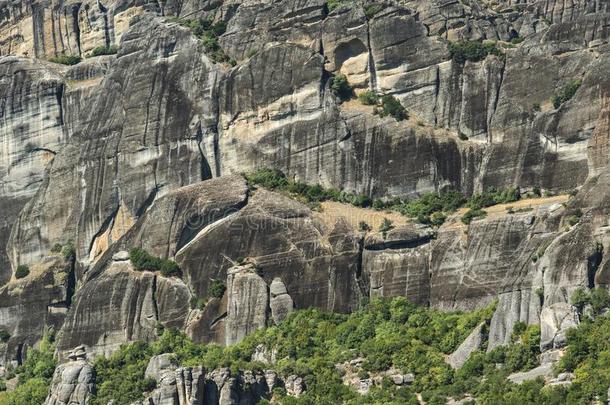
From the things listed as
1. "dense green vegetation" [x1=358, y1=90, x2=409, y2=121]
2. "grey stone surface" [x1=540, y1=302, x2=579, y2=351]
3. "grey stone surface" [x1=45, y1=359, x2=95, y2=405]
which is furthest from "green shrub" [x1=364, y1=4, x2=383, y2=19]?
"grey stone surface" [x1=540, y1=302, x2=579, y2=351]

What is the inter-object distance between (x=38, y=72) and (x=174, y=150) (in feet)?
43.2

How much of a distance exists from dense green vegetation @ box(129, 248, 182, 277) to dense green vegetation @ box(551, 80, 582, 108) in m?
A: 20.8

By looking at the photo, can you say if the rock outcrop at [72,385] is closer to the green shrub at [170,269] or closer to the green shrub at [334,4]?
the green shrub at [170,269]

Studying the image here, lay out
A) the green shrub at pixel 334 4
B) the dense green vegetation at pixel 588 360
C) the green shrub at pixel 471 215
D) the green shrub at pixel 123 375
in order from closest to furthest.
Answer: the dense green vegetation at pixel 588 360 → the green shrub at pixel 123 375 → the green shrub at pixel 471 215 → the green shrub at pixel 334 4

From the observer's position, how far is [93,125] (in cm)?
13562

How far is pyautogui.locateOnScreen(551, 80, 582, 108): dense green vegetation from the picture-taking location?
4820 inches

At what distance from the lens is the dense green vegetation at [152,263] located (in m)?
125

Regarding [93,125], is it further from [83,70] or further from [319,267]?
[319,267]

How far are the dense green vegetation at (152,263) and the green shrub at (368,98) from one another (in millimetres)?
13359

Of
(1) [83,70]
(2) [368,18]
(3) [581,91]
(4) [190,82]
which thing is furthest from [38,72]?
(3) [581,91]

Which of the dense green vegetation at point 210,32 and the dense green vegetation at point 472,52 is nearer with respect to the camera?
the dense green vegetation at point 472,52

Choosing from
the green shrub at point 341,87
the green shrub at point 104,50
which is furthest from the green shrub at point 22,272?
the green shrub at point 341,87

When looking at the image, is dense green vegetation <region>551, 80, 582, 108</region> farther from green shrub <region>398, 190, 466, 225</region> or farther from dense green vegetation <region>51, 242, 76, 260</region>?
dense green vegetation <region>51, 242, 76, 260</region>

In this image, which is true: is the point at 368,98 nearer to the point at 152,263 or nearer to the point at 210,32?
the point at 210,32
